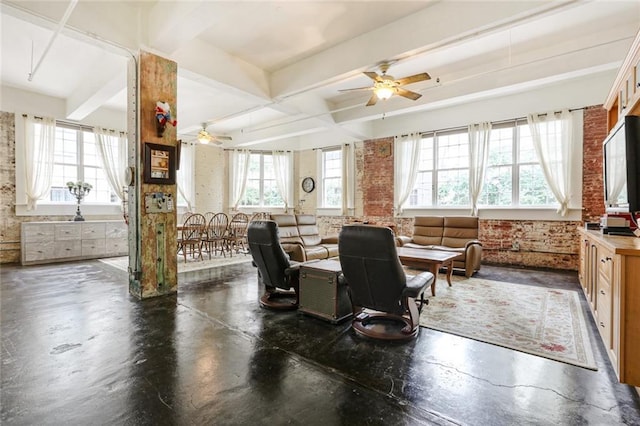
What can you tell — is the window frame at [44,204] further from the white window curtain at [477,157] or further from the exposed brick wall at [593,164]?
the exposed brick wall at [593,164]

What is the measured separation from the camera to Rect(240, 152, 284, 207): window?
1042 centimetres

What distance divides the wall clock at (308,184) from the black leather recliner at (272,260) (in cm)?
649

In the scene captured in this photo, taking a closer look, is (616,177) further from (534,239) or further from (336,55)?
(336,55)

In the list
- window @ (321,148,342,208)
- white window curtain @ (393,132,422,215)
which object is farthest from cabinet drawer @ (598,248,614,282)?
window @ (321,148,342,208)

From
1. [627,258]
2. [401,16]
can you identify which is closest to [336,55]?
[401,16]

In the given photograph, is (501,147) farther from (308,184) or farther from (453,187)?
(308,184)

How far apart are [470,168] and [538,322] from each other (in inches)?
182

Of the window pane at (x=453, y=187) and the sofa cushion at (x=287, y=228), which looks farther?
the window pane at (x=453, y=187)

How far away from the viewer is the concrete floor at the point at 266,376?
180 cm

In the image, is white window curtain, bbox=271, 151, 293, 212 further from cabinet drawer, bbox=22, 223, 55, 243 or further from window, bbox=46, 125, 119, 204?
cabinet drawer, bbox=22, 223, 55, 243

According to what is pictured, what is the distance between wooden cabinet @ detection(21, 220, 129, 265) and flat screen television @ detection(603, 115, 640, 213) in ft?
29.3

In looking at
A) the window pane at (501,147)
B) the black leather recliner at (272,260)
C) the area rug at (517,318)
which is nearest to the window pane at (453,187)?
the window pane at (501,147)

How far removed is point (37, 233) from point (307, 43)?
6.57 m

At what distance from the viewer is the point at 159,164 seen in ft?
13.9
